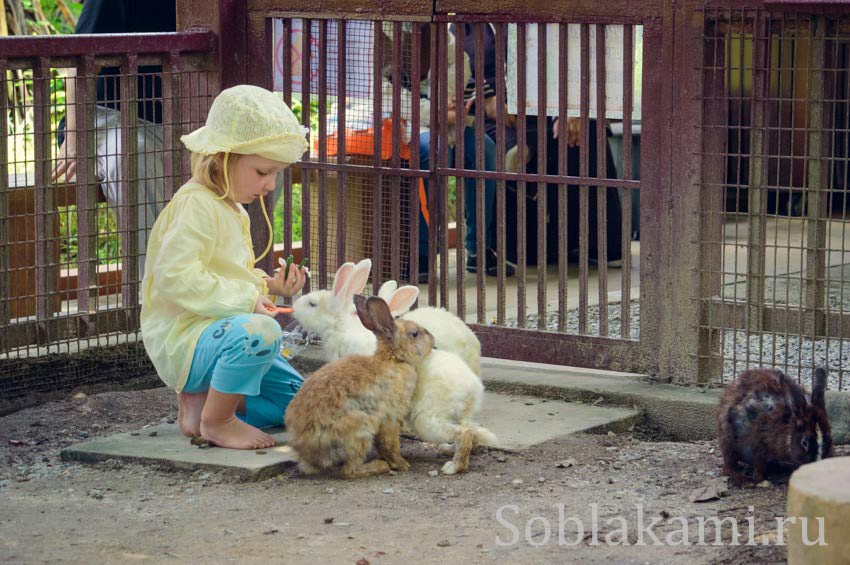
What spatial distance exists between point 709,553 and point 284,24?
12.6 ft

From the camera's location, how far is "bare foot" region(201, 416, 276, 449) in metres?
5.30

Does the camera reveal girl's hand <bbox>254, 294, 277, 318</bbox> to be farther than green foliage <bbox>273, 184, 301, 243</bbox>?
No

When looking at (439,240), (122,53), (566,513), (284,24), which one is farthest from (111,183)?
(566,513)

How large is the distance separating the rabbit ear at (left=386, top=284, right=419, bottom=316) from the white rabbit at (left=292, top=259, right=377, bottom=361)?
7.8 inches

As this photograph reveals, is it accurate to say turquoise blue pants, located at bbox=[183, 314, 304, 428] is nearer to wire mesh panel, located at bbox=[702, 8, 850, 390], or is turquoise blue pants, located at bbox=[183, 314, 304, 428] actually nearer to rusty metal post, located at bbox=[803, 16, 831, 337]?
wire mesh panel, located at bbox=[702, 8, 850, 390]

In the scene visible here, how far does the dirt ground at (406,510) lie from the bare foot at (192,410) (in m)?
0.37

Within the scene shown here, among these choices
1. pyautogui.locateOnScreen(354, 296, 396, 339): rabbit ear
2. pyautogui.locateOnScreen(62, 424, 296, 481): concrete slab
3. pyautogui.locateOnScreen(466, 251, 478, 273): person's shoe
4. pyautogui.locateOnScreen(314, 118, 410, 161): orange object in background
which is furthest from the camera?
pyautogui.locateOnScreen(466, 251, 478, 273): person's shoe

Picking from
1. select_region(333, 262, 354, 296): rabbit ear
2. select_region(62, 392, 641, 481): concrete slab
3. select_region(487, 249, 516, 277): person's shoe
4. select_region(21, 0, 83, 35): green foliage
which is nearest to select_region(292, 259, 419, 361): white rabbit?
select_region(333, 262, 354, 296): rabbit ear

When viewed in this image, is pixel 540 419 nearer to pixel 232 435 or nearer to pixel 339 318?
pixel 339 318

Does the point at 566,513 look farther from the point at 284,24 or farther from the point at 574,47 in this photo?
the point at 284,24

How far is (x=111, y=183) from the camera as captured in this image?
260 inches

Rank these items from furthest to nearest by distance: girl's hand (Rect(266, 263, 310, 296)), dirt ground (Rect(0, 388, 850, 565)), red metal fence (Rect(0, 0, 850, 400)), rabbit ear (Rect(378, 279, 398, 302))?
rabbit ear (Rect(378, 279, 398, 302)) < red metal fence (Rect(0, 0, 850, 400)) < girl's hand (Rect(266, 263, 310, 296)) < dirt ground (Rect(0, 388, 850, 565))

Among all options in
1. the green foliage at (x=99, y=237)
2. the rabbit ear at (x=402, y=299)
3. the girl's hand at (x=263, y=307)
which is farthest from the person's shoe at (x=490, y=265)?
the girl's hand at (x=263, y=307)

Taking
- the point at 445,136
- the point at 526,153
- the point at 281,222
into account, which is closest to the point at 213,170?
the point at 445,136
